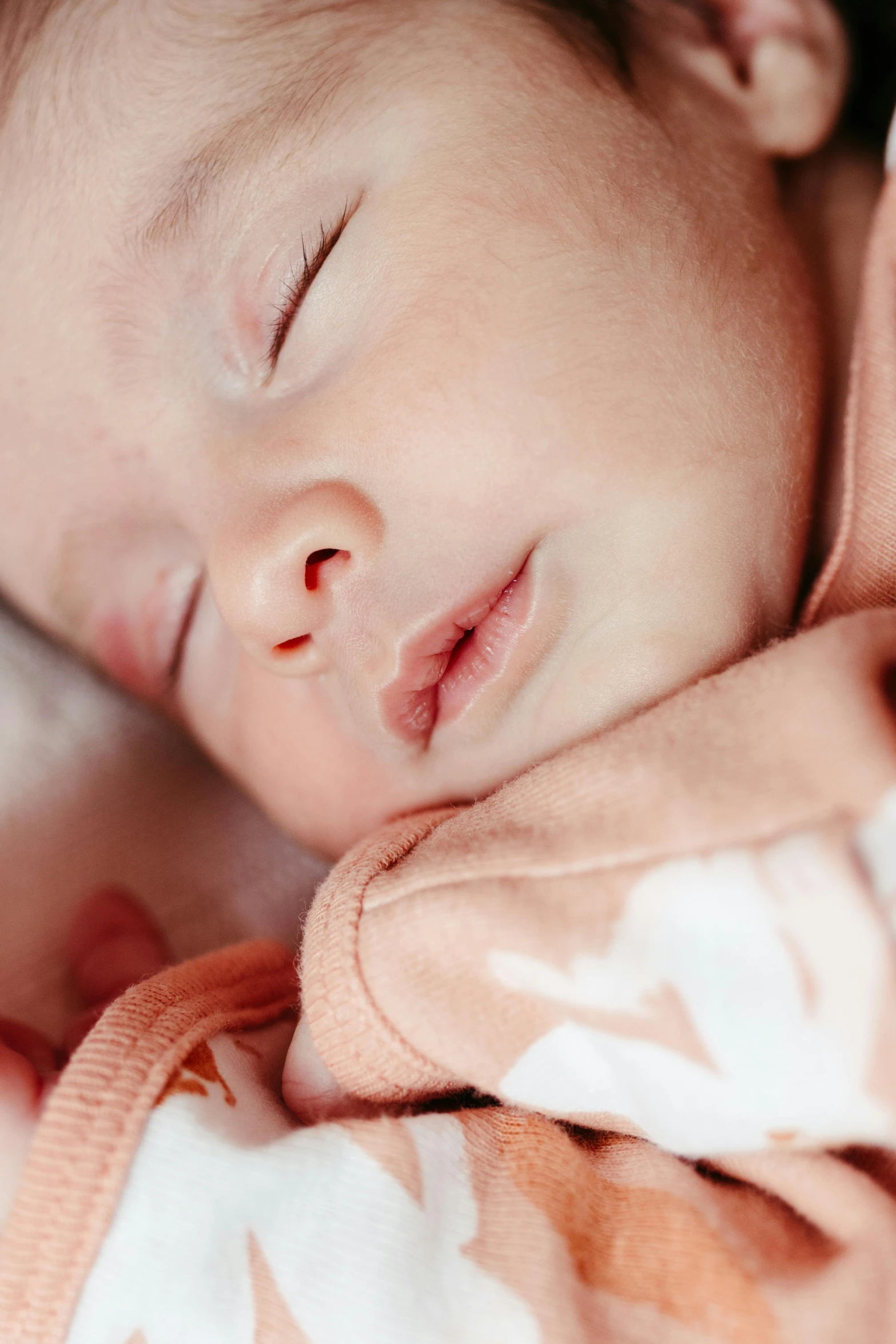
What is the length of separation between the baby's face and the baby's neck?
0.08 m

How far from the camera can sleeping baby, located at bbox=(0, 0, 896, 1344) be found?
56 centimetres

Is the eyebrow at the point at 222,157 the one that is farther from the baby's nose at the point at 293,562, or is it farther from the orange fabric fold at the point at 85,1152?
the orange fabric fold at the point at 85,1152

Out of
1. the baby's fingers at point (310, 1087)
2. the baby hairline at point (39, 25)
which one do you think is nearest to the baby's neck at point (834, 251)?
the baby hairline at point (39, 25)

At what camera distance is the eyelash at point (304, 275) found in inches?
29.7

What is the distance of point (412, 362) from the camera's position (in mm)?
710

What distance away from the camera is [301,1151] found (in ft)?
2.06

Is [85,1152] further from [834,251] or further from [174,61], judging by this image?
[834,251]

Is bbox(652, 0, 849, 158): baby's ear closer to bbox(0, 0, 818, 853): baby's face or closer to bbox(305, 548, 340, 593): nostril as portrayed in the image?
bbox(0, 0, 818, 853): baby's face

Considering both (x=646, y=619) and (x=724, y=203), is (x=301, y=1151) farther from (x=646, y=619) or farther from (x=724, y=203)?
(x=724, y=203)

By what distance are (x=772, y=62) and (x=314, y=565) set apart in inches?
26.9

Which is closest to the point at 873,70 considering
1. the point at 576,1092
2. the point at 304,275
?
the point at 304,275

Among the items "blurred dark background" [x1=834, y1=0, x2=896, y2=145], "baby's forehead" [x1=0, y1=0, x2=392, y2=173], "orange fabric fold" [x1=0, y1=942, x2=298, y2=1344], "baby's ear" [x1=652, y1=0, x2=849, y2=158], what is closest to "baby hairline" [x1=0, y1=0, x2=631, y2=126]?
"baby's forehead" [x1=0, y1=0, x2=392, y2=173]

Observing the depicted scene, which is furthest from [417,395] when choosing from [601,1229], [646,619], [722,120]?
[601,1229]

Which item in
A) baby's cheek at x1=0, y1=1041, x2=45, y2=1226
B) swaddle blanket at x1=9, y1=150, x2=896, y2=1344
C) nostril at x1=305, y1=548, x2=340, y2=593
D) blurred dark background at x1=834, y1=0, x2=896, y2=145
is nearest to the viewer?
swaddle blanket at x1=9, y1=150, x2=896, y2=1344
